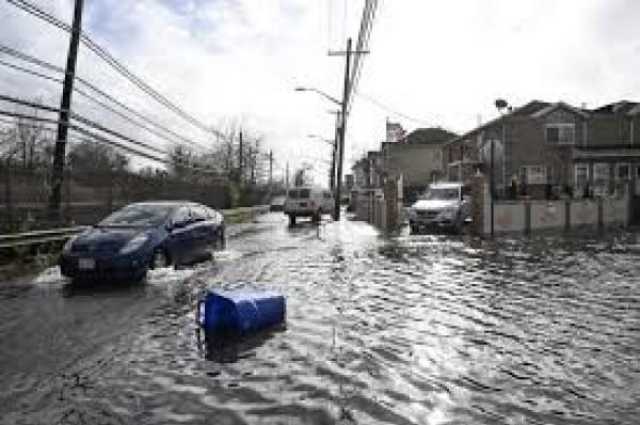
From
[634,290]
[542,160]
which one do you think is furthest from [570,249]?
[542,160]

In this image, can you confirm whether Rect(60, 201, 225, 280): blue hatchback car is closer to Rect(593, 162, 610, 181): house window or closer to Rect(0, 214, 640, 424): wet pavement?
Rect(0, 214, 640, 424): wet pavement

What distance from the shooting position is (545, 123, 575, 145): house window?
4819cm

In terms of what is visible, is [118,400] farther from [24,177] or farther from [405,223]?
[405,223]

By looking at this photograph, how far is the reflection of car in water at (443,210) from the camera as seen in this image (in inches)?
994

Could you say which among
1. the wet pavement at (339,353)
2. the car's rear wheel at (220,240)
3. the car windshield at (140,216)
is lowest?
the wet pavement at (339,353)

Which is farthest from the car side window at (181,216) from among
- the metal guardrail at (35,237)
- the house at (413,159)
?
the house at (413,159)

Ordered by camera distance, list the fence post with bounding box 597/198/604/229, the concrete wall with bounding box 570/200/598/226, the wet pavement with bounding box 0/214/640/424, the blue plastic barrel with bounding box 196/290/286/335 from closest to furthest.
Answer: the wet pavement with bounding box 0/214/640/424
the blue plastic barrel with bounding box 196/290/286/335
the concrete wall with bounding box 570/200/598/226
the fence post with bounding box 597/198/604/229

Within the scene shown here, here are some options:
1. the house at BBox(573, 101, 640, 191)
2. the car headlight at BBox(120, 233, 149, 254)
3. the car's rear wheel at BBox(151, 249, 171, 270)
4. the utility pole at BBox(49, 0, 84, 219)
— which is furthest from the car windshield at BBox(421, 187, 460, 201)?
the house at BBox(573, 101, 640, 191)

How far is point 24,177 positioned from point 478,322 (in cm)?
1282

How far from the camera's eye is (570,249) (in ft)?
60.6

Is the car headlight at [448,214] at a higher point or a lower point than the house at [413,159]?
lower

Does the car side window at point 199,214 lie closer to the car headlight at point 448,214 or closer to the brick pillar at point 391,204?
the car headlight at point 448,214

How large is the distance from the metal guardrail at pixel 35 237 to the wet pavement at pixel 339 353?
253 cm

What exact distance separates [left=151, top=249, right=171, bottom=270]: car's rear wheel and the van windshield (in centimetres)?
2378
